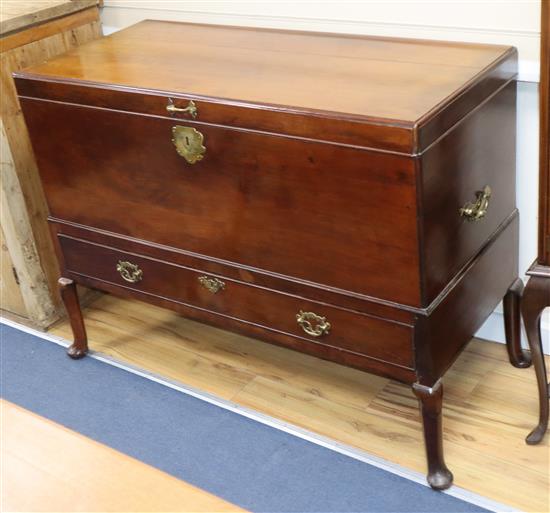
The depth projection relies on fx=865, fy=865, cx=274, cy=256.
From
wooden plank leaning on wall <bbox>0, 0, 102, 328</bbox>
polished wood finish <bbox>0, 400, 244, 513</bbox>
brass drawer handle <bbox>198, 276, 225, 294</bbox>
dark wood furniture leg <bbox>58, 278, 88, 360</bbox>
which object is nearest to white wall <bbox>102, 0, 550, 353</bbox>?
wooden plank leaning on wall <bbox>0, 0, 102, 328</bbox>

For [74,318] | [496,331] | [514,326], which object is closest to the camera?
[514,326]

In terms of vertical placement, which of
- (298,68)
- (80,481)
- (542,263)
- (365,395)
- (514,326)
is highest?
(298,68)

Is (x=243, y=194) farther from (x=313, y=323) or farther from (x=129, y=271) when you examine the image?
(x=129, y=271)

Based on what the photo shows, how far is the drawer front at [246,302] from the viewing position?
1.77 meters

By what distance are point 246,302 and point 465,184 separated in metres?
0.56

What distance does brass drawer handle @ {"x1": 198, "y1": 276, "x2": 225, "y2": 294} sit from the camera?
6.52 ft

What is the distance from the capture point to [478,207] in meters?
1.78

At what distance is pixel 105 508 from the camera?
36.8 inches

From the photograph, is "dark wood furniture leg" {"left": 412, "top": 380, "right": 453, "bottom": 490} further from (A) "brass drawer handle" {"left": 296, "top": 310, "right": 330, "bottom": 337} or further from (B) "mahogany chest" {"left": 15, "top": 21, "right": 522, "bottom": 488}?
(A) "brass drawer handle" {"left": 296, "top": 310, "right": 330, "bottom": 337}

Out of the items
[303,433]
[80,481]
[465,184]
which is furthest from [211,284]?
[80,481]

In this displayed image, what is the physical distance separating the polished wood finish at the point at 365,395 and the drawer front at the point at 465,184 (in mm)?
174

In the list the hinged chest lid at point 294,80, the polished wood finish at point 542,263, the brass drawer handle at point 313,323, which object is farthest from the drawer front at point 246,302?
the hinged chest lid at point 294,80

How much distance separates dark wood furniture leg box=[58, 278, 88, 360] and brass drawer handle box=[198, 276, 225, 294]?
1.61 ft

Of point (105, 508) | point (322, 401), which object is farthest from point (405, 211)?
point (105, 508)
